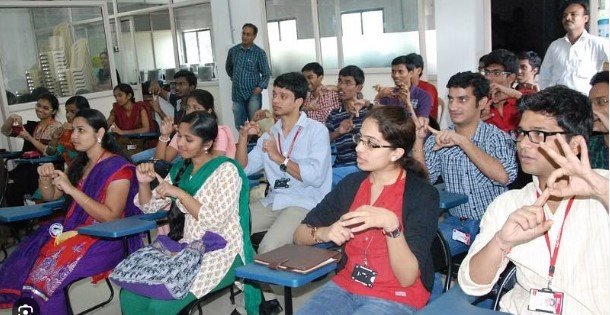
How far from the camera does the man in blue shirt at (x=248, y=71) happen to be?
6.65 m

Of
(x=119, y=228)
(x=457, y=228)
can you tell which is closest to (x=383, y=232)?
(x=457, y=228)

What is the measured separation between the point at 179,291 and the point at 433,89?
2997 millimetres

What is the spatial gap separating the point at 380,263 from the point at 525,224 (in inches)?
22.9

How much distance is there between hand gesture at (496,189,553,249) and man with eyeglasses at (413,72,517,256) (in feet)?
2.82

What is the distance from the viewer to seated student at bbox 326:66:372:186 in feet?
11.6

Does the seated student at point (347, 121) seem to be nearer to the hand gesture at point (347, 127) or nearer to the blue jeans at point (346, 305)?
the hand gesture at point (347, 127)

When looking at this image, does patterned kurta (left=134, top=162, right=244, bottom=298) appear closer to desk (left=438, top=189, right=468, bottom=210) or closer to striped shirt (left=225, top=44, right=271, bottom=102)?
desk (left=438, top=189, right=468, bottom=210)

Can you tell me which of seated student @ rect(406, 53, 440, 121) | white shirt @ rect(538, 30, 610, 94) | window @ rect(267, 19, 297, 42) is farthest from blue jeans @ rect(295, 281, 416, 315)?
window @ rect(267, 19, 297, 42)

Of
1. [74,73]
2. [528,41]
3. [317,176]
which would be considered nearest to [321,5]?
[528,41]

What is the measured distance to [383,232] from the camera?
1.76m

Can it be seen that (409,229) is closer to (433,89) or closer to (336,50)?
(433,89)

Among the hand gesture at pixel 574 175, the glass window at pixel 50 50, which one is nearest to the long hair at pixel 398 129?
the hand gesture at pixel 574 175

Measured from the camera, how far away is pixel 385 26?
678 centimetres

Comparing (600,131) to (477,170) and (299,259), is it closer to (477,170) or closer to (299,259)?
(477,170)
